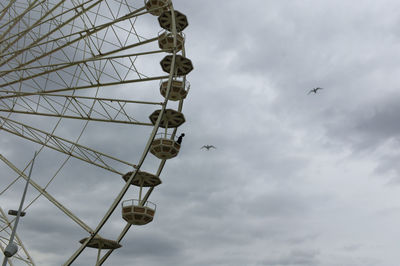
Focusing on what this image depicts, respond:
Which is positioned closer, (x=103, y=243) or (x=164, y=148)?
(x=103, y=243)

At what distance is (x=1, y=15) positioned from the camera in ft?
85.3

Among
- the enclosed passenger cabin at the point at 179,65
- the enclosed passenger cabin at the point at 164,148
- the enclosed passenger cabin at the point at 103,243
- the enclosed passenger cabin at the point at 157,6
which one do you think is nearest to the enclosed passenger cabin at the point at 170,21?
the enclosed passenger cabin at the point at 157,6

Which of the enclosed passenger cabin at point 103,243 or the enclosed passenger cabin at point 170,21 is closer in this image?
the enclosed passenger cabin at point 103,243

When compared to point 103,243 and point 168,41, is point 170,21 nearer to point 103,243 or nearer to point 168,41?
point 168,41

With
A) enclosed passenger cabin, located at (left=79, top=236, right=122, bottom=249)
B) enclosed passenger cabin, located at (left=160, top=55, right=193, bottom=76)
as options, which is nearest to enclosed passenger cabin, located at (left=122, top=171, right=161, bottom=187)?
enclosed passenger cabin, located at (left=79, top=236, right=122, bottom=249)

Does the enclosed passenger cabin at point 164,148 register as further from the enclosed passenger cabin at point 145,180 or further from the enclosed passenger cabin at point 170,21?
the enclosed passenger cabin at point 170,21

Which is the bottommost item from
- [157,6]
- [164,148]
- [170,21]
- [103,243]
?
[103,243]

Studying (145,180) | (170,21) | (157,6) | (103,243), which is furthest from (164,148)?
(157,6)

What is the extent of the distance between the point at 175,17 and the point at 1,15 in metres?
10.1

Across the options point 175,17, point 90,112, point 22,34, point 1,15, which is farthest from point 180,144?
point 1,15

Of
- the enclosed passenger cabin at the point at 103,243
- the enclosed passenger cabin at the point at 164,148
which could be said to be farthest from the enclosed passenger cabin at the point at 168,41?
the enclosed passenger cabin at the point at 103,243

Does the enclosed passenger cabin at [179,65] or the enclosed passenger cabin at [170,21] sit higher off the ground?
the enclosed passenger cabin at [170,21]

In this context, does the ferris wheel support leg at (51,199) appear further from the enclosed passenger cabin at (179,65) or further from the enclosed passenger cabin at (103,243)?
the enclosed passenger cabin at (179,65)

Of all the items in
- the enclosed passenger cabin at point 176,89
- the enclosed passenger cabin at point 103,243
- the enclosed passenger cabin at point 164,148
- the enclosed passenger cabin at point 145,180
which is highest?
the enclosed passenger cabin at point 176,89
